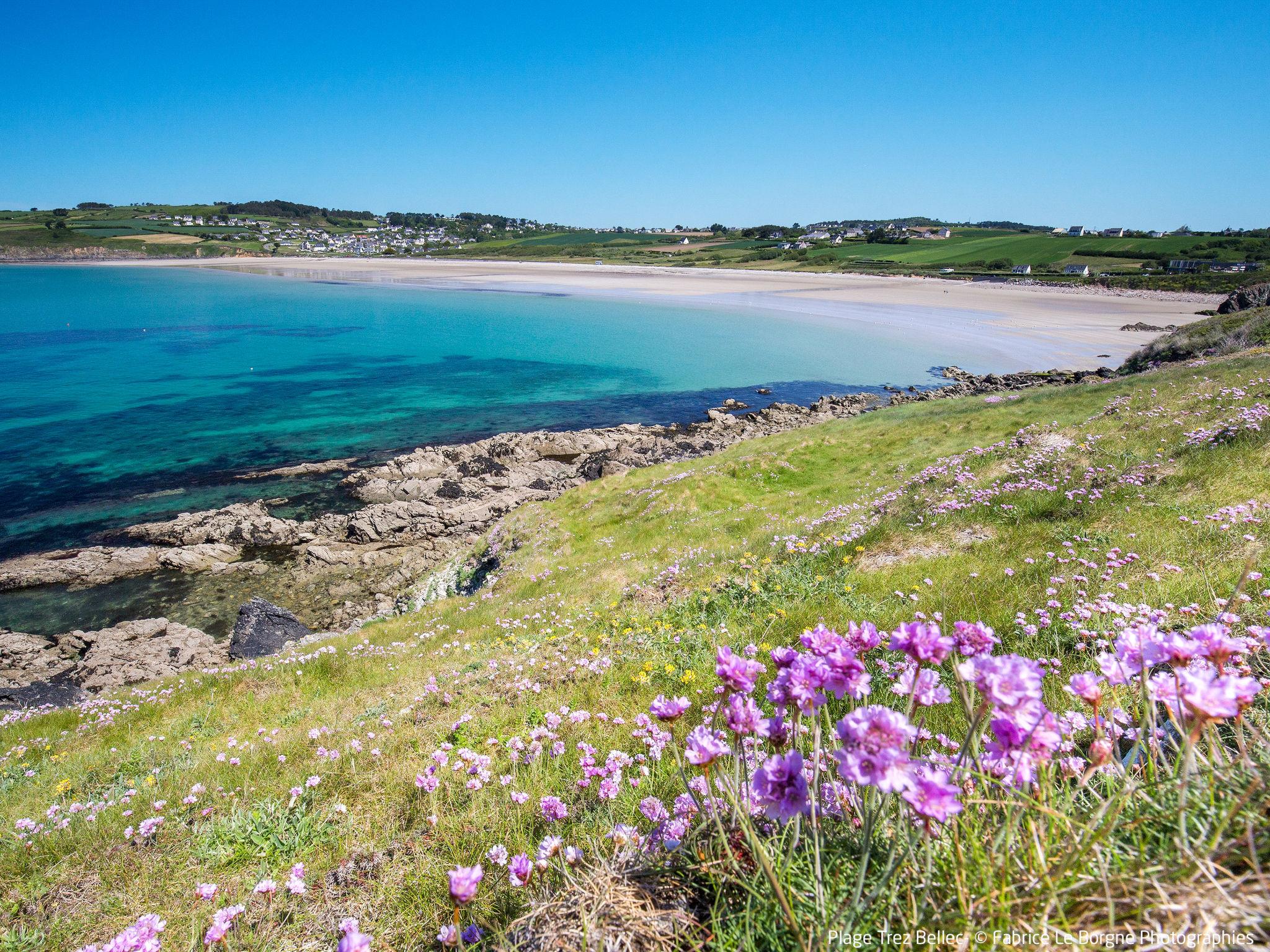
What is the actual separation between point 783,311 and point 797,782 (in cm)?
10285

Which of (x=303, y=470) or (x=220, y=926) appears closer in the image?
(x=220, y=926)

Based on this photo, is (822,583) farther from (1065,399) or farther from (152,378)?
(152,378)

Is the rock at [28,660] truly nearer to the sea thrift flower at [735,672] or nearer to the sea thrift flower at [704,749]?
the sea thrift flower at [704,749]

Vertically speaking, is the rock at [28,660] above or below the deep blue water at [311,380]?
below

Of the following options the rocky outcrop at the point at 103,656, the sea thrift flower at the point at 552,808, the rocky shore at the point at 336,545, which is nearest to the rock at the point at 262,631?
the rocky shore at the point at 336,545

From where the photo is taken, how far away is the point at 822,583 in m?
8.95

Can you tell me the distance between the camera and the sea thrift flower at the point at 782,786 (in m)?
2.23

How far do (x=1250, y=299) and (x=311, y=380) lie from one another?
75847mm

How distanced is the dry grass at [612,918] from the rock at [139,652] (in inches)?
716

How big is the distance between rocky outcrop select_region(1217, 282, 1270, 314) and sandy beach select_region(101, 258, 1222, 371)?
30.2 ft

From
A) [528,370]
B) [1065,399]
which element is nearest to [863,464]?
[1065,399]

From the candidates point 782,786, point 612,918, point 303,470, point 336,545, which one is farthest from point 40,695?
point 303,470

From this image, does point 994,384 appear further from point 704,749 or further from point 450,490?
point 704,749

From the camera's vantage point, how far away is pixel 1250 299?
40250 mm
